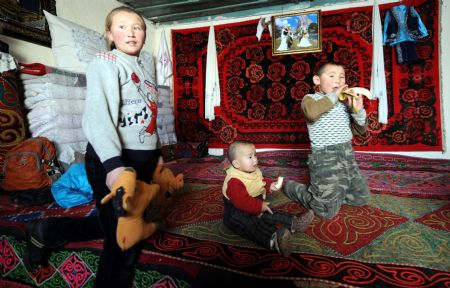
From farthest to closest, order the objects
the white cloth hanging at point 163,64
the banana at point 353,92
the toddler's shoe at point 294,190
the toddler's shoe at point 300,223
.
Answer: the white cloth hanging at point 163,64
the toddler's shoe at point 294,190
the banana at point 353,92
the toddler's shoe at point 300,223

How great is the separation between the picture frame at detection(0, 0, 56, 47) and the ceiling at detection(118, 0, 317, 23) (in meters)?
1.47

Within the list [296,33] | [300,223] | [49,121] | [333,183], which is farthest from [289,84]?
[49,121]

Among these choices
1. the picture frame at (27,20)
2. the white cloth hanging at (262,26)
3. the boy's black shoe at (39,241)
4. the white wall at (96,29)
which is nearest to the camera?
the boy's black shoe at (39,241)

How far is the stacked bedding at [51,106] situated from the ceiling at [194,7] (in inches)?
80.3

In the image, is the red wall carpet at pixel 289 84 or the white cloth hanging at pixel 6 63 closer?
the white cloth hanging at pixel 6 63

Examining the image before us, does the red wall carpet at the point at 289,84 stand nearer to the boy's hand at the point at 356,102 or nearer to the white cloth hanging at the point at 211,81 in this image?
the white cloth hanging at the point at 211,81

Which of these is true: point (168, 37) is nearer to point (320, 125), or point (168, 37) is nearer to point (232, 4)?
point (232, 4)

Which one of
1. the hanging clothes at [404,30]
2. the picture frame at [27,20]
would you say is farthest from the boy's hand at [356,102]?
the picture frame at [27,20]

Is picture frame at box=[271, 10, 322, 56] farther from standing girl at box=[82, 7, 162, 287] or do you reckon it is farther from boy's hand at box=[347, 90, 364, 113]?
standing girl at box=[82, 7, 162, 287]

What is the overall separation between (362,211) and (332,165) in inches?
14.5

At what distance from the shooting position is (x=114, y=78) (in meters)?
1.16

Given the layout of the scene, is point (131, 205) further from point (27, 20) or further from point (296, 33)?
point (296, 33)

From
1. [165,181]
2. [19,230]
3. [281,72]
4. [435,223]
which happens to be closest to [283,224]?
[165,181]

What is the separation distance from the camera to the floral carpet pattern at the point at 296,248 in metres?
1.14
